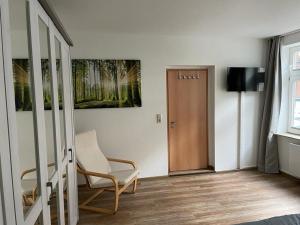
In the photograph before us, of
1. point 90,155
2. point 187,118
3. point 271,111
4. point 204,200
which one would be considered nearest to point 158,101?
point 187,118

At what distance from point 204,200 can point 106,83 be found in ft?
7.70

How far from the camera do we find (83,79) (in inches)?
143

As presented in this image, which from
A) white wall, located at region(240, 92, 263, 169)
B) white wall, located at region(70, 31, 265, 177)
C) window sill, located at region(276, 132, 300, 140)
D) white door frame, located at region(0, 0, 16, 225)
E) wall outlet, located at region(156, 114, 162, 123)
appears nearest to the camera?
white door frame, located at region(0, 0, 16, 225)

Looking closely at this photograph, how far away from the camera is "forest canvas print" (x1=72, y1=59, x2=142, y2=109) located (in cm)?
362

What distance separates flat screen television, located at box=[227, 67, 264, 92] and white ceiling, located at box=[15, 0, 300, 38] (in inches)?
25.6

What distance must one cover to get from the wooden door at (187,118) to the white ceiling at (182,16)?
2.73ft

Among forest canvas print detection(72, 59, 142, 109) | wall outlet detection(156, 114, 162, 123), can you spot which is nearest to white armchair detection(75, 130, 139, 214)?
forest canvas print detection(72, 59, 142, 109)

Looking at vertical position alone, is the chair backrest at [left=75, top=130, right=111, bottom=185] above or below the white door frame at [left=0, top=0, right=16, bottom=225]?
below

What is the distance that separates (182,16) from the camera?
2.93 m

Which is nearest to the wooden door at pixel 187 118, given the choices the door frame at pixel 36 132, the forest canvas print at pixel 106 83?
the forest canvas print at pixel 106 83

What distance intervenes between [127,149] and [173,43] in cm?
202

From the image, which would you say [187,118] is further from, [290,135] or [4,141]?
[4,141]

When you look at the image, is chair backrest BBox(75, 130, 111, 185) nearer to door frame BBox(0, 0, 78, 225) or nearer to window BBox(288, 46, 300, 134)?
door frame BBox(0, 0, 78, 225)

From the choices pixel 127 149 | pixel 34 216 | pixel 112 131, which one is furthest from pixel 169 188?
pixel 34 216
